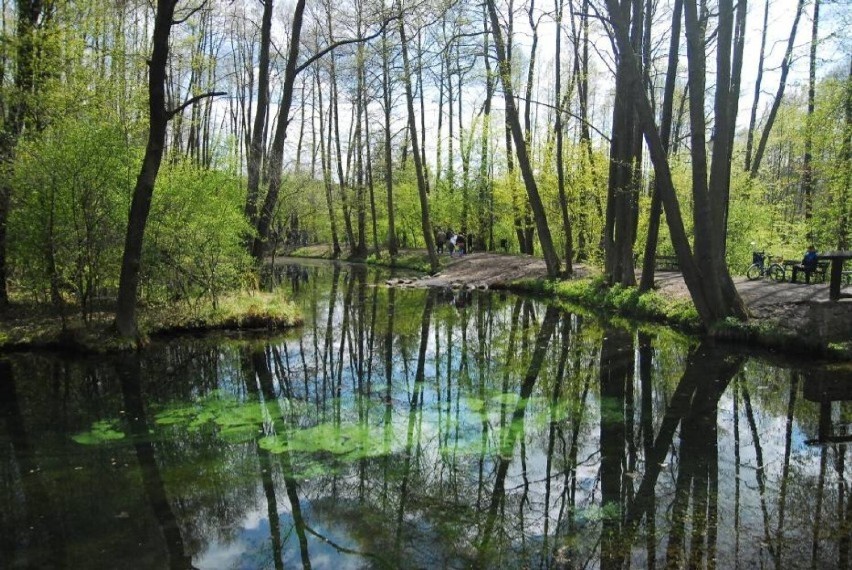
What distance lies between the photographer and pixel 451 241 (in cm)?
3153

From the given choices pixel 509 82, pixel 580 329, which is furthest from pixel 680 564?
pixel 509 82

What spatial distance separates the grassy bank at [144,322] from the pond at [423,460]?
1.57 ft

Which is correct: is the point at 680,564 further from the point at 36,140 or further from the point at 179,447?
the point at 36,140

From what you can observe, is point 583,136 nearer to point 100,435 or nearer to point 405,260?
point 405,260

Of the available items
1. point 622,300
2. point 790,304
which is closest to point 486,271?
point 622,300

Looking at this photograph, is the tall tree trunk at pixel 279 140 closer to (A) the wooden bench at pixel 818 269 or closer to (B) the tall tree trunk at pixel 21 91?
(B) the tall tree trunk at pixel 21 91

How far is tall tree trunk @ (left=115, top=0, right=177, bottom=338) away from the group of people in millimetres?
20334

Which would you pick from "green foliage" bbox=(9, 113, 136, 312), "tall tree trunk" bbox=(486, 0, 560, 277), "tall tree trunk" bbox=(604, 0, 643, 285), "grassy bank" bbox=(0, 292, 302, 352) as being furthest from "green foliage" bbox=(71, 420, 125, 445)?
"tall tree trunk" bbox=(486, 0, 560, 277)

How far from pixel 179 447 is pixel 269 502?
1.80m

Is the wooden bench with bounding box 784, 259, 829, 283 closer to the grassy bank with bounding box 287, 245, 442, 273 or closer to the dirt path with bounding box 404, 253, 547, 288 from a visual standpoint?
the dirt path with bounding box 404, 253, 547, 288

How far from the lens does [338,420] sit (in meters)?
7.08

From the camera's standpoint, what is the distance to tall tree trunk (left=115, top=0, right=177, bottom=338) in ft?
32.8

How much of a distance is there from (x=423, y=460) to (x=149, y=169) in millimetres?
7772

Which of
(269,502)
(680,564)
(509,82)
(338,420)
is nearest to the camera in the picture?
(680,564)
